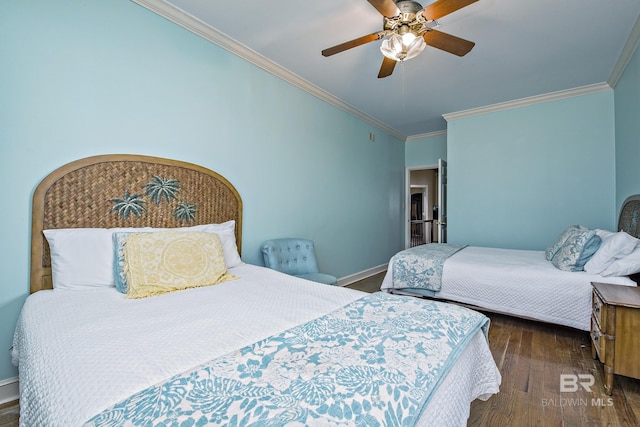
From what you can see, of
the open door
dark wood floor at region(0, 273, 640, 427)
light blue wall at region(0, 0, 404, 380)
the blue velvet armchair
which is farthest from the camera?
the open door

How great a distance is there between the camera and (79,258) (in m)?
1.68

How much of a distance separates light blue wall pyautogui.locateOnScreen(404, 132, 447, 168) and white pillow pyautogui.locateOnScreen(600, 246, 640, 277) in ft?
11.2

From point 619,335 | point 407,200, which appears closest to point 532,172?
point 407,200

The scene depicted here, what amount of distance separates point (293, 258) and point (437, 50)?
2569mm

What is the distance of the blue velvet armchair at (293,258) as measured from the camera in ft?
9.24

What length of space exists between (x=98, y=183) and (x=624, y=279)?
3997 mm

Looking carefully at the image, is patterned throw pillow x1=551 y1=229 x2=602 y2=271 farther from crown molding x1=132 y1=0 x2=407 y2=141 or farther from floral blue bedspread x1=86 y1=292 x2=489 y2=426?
crown molding x1=132 y1=0 x2=407 y2=141

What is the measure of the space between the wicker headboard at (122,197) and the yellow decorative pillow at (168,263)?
15.8 inches

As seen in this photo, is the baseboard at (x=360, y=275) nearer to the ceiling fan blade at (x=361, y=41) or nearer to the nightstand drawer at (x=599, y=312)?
the nightstand drawer at (x=599, y=312)

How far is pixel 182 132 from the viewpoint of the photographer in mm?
2330

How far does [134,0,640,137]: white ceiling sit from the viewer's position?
2.19 metres

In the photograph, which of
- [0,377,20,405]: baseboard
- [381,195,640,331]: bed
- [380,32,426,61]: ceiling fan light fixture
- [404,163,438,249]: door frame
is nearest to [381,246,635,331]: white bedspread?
[381,195,640,331]: bed

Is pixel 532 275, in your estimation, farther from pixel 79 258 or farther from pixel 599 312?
pixel 79 258

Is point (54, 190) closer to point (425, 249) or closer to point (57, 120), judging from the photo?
point (57, 120)
